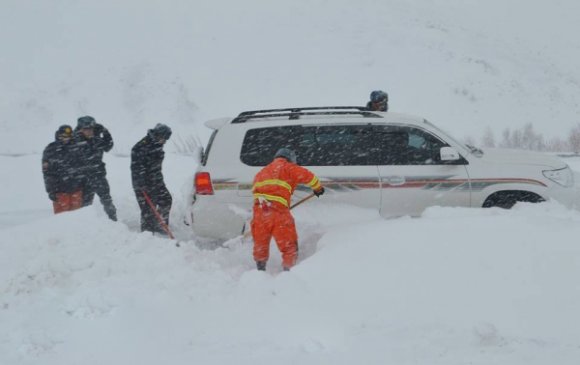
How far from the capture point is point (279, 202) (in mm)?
5031

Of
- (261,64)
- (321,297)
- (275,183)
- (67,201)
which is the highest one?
(261,64)

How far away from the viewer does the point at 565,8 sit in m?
49.5

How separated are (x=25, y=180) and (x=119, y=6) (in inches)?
1319

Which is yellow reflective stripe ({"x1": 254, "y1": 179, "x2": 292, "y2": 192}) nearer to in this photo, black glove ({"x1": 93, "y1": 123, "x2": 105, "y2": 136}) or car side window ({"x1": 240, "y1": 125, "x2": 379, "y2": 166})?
car side window ({"x1": 240, "y1": 125, "x2": 379, "y2": 166})

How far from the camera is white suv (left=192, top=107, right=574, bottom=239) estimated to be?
5676 mm

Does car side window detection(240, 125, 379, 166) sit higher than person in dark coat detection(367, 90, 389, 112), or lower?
lower

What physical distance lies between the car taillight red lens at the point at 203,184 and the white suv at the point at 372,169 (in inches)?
0.4

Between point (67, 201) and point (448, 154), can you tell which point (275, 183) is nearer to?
point (448, 154)

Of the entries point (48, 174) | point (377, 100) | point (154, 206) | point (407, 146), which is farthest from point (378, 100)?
point (48, 174)

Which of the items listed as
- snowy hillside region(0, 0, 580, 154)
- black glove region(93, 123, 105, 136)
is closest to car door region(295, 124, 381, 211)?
black glove region(93, 123, 105, 136)

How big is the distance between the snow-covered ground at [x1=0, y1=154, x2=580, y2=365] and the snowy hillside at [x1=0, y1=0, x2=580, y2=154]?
781 inches

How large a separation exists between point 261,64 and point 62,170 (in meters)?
27.3

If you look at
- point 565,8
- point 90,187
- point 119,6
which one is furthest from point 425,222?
point 565,8

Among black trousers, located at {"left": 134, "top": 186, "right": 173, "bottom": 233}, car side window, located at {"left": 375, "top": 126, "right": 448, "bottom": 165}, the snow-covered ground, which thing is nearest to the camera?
the snow-covered ground
